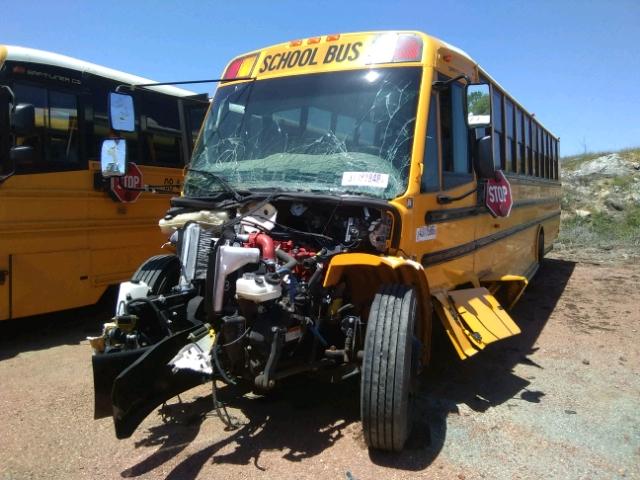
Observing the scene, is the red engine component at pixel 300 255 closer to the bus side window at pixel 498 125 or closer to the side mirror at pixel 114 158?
the side mirror at pixel 114 158

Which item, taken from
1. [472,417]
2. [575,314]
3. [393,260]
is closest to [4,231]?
[393,260]

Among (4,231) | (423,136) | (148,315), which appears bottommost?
(148,315)

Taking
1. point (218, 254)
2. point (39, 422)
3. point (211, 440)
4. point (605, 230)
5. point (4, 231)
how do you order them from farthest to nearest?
1. point (605, 230)
2. point (4, 231)
3. point (39, 422)
4. point (211, 440)
5. point (218, 254)

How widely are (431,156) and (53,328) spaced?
500 cm

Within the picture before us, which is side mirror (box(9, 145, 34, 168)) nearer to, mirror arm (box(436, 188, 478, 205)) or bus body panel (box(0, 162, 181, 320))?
bus body panel (box(0, 162, 181, 320))

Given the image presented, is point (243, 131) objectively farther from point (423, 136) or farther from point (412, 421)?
point (412, 421)

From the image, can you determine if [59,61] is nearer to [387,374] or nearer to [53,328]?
[53,328]

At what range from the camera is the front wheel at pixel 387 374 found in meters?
3.31

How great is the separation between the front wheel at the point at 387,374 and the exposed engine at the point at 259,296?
0.82ft

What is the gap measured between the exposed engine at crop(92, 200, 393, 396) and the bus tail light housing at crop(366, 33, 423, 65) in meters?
1.25

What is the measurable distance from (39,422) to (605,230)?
17.2 m

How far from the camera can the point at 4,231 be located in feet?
18.4

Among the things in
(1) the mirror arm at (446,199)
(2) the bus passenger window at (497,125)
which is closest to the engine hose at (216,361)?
(1) the mirror arm at (446,199)

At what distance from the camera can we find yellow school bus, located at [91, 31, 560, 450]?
11.0 ft
